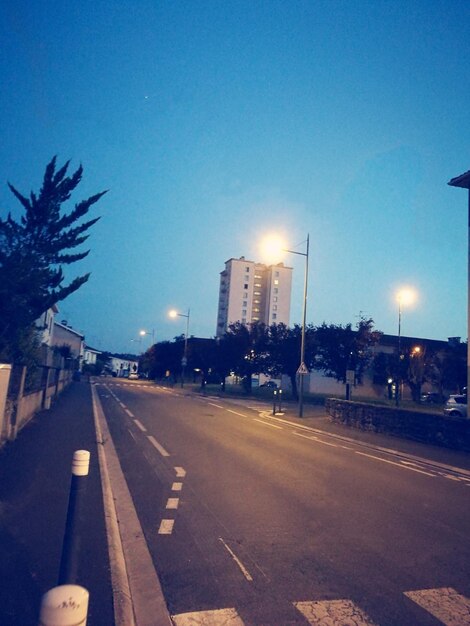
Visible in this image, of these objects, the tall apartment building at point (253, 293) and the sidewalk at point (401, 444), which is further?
the tall apartment building at point (253, 293)

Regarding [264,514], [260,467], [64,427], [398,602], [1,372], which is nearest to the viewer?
[398,602]

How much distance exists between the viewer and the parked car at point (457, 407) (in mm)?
30264

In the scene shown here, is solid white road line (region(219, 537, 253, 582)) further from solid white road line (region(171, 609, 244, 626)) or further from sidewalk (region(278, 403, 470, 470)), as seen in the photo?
sidewalk (region(278, 403, 470, 470))

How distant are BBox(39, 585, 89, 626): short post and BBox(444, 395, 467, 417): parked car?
3223 centimetres

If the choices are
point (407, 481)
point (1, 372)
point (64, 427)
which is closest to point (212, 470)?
point (407, 481)

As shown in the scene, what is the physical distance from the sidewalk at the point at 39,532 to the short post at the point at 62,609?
1316 millimetres

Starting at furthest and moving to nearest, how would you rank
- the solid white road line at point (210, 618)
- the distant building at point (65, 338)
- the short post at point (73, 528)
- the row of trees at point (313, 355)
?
the distant building at point (65, 338) → the row of trees at point (313, 355) → the solid white road line at point (210, 618) → the short post at point (73, 528)

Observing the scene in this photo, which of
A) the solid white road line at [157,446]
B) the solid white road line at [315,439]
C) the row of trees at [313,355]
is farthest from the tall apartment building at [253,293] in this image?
the solid white road line at [157,446]

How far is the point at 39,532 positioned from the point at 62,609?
3331mm

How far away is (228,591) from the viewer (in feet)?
13.0

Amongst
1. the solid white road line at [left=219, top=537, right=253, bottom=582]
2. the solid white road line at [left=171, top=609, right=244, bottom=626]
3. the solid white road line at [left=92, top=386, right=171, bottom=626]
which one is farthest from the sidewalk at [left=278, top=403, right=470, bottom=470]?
the solid white road line at [left=171, top=609, right=244, bottom=626]

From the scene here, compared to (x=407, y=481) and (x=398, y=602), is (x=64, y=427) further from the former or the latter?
(x=398, y=602)

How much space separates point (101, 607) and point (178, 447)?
8047 millimetres

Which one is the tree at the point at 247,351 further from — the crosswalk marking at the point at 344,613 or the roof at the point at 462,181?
the crosswalk marking at the point at 344,613
